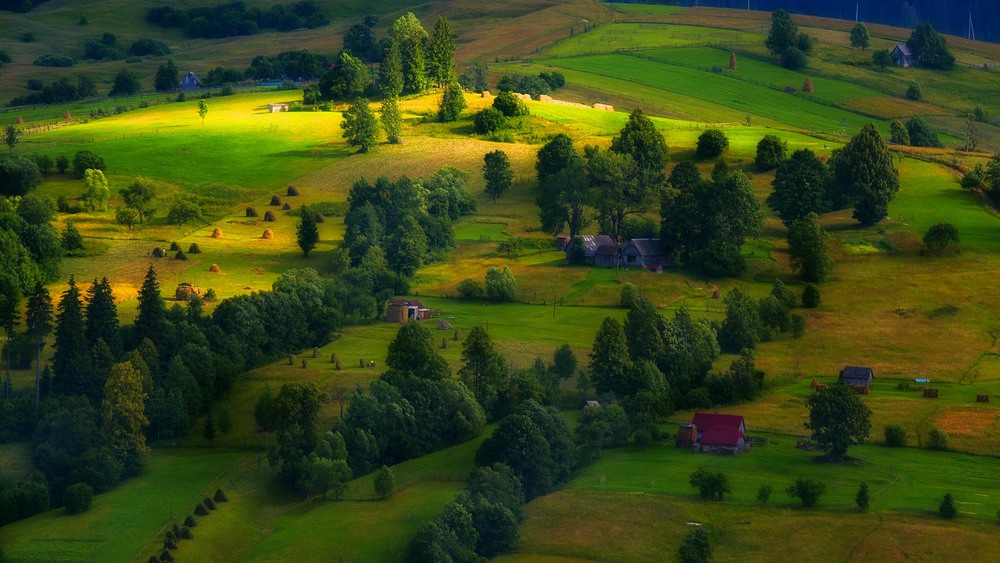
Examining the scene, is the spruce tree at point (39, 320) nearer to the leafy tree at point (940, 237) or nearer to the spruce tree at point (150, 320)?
the spruce tree at point (150, 320)

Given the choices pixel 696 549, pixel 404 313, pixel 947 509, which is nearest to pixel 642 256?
pixel 404 313

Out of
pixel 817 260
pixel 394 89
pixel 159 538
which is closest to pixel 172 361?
pixel 159 538

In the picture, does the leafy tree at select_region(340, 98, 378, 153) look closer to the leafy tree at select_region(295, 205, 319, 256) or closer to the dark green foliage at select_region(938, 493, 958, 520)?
the leafy tree at select_region(295, 205, 319, 256)

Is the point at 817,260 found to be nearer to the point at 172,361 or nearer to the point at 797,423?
the point at 797,423

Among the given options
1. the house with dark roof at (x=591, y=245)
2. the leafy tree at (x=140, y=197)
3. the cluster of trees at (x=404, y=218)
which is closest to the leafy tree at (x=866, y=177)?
the house with dark roof at (x=591, y=245)

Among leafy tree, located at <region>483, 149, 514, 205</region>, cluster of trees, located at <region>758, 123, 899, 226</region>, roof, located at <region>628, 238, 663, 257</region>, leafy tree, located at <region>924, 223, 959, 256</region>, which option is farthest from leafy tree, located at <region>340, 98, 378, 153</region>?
leafy tree, located at <region>924, 223, 959, 256</region>

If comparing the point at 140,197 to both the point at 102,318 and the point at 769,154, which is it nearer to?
the point at 102,318
